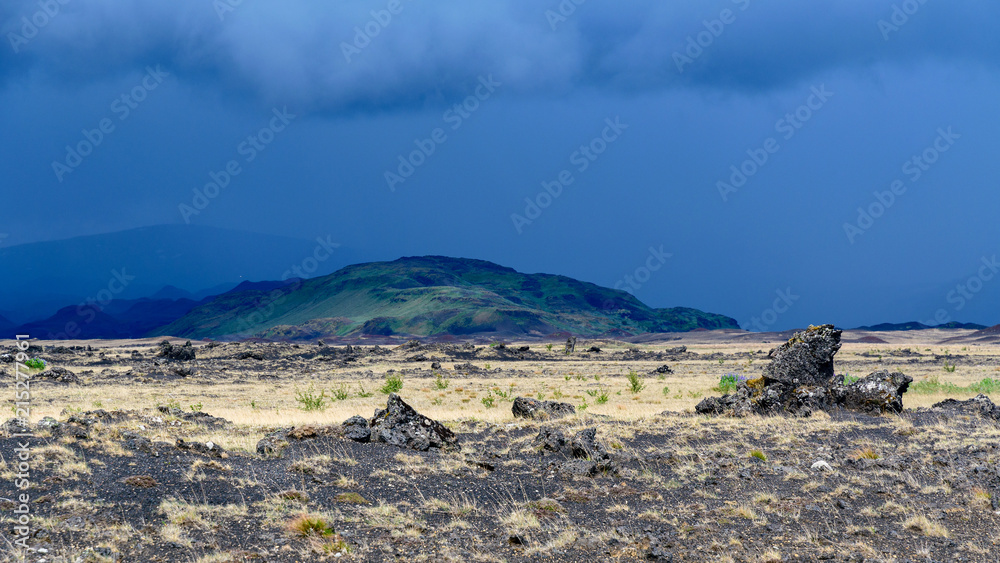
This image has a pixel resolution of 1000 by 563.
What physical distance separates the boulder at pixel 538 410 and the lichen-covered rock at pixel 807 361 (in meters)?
6.61

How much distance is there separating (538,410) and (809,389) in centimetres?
857

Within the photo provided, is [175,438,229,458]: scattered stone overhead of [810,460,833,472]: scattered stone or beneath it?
overhead

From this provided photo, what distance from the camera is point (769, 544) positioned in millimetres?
9391

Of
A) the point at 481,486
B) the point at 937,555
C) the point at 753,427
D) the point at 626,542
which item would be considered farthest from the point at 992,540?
the point at 753,427

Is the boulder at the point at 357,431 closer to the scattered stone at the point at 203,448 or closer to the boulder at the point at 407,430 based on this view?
the boulder at the point at 407,430

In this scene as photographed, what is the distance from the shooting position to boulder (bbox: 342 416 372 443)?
52.0 ft

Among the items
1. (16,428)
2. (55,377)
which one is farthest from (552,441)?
(55,377)

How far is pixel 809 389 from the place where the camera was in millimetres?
21594

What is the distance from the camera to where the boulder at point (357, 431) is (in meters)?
15.8

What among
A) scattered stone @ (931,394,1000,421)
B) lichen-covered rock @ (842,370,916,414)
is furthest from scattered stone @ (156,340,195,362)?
scattered stone @ (931,394,1000,421)

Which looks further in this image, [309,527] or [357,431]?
[357,431]

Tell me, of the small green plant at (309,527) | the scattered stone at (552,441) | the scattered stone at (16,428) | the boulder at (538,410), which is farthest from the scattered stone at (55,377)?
the small green plant at (309,527)

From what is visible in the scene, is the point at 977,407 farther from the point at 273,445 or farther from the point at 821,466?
the point at 273,445

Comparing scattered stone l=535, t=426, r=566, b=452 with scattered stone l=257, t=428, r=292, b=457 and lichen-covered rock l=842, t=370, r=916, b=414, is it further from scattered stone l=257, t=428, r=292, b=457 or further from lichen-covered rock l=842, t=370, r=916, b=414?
lichen-covered rock l=842, t=370, r=916, b=414
